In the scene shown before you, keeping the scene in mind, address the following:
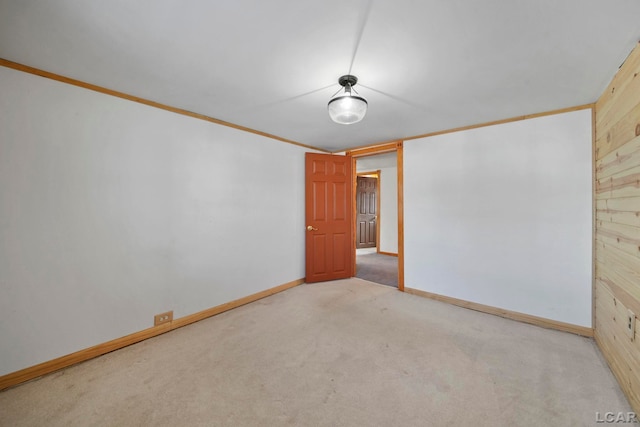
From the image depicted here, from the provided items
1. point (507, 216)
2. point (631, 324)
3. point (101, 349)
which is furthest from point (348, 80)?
point (101, 349)

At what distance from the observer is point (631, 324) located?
1573mm

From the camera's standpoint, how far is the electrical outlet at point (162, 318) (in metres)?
2.43

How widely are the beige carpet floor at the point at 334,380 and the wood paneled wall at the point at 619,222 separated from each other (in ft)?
0.74

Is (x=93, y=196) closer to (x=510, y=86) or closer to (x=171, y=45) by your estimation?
(x=171, y=45)

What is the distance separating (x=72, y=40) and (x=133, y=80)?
48cm

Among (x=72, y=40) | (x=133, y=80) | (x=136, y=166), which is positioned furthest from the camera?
(x=136, y=166)

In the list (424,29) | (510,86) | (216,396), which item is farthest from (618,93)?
(216,396)

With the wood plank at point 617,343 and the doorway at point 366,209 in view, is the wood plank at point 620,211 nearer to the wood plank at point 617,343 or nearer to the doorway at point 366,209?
the wood plank at point 617,343

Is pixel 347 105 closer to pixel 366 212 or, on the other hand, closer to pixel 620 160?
pixel 620 160

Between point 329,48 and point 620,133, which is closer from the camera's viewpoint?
point 329,48

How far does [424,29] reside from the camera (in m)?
1.43

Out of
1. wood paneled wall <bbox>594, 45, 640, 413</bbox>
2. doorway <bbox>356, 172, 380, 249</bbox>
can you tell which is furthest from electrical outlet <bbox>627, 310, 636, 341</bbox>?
doorway <bbox>356, 172, 380, 249</bbox>

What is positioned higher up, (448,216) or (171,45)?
(171,45)

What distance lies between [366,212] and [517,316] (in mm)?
4832
